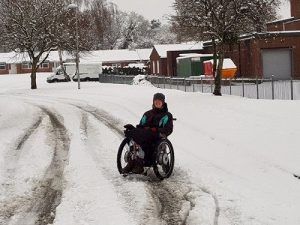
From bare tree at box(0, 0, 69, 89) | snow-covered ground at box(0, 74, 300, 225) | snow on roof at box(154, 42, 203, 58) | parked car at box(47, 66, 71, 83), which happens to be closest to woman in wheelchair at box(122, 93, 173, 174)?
snow-covered ground at box(0, 74, 300, 225)

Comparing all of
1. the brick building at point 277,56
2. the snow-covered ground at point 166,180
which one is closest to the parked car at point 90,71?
the brick building at point 277,56

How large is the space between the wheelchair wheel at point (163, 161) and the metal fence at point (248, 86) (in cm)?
1308

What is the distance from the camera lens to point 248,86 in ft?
82.4

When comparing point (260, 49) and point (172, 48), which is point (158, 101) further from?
point (172, 48)

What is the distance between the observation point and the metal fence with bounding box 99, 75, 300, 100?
2244cm

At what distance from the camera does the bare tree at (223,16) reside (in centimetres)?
2261

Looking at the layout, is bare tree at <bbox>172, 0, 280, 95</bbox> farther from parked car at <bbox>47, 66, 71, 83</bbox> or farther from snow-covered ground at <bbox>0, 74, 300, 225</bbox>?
parked car at <bbox>47, 66, 71, 83</bbox>

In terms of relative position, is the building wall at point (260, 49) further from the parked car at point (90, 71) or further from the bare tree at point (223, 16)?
the parked car at point (90, 71)

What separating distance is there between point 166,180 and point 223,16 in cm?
1685

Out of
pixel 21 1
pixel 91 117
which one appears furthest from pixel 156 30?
pixel 91 117

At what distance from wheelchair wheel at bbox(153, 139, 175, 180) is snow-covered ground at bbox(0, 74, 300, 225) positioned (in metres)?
0.16

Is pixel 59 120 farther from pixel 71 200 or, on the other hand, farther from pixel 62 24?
pixel 62 24

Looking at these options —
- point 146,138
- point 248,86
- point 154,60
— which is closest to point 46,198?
point 146,138

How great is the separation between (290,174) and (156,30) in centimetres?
13720
